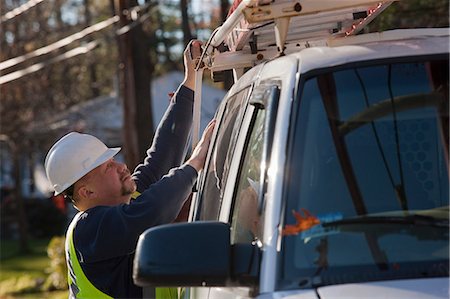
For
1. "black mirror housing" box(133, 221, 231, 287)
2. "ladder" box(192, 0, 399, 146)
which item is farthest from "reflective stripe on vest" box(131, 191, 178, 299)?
"black mirror housing" box(133, 221, 231, 287)

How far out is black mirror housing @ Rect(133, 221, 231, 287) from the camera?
126 inches

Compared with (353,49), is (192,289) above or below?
below

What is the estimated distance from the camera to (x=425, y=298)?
2.91 m

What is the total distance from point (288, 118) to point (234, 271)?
0.53 metres

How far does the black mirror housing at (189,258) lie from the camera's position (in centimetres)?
320

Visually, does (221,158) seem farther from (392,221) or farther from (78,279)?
(392,221)

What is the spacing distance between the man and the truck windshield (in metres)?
1.40

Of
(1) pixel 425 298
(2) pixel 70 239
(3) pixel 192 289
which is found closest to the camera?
(1) pixel 425 298

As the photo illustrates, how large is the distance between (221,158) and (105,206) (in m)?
0.74

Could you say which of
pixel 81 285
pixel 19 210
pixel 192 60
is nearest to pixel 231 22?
pixel 81 285

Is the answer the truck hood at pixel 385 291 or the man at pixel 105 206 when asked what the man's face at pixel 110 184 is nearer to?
the man at pixel 105 206

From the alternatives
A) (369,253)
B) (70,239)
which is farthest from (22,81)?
(369,253)

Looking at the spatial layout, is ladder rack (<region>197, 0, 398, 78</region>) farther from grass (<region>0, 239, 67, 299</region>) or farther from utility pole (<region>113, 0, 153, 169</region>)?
grass (<region>0, 239, 67, 299</region>)

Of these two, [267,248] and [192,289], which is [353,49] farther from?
[192,289]
